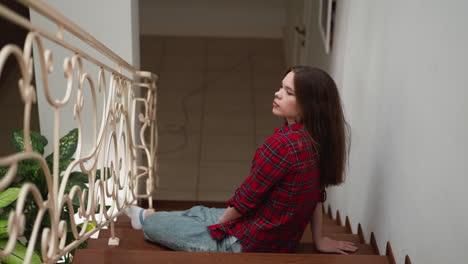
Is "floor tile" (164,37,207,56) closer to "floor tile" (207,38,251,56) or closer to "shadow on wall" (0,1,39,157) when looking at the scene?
"floor tile" (207,38,251,56)

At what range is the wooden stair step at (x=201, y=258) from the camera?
6.73 ft

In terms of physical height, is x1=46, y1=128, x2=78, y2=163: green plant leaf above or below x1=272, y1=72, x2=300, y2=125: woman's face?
below

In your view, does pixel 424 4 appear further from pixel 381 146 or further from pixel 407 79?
pixel 381 146

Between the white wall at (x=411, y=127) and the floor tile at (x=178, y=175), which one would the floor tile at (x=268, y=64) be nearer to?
the floor tile at (x=178, y=175)

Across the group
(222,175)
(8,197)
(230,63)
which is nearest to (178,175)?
(222,175)

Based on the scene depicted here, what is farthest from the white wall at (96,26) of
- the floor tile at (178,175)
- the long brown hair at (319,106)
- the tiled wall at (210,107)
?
the long brown hair at (319,106)

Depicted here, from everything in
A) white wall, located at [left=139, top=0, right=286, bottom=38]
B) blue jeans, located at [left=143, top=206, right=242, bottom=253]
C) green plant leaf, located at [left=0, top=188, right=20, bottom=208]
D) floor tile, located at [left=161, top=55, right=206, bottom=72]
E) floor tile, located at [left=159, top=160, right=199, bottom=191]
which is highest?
white wall, located at [left=139, top=0, right=286, bottom=38]

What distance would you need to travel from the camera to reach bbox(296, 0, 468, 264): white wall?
161cm

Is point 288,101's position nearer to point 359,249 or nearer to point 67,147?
point 359,249

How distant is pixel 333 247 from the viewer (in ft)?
8.29

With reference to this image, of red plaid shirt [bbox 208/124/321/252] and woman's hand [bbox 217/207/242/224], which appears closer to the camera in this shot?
red plaid shirt [bbox 208/124/321/252]

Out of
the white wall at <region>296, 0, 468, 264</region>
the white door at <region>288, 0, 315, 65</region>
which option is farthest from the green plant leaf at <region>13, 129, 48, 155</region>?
the white door at <region>288, 0, 315, 65</region>

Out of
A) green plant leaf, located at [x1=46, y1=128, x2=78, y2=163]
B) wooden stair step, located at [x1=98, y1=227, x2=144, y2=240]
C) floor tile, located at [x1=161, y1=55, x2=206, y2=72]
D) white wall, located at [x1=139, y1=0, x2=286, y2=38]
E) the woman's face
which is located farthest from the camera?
white wall, located at [x1=139, y1=0, x2=286, y2=38]

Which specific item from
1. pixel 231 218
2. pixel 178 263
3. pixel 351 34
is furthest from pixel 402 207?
pixel 351 34
